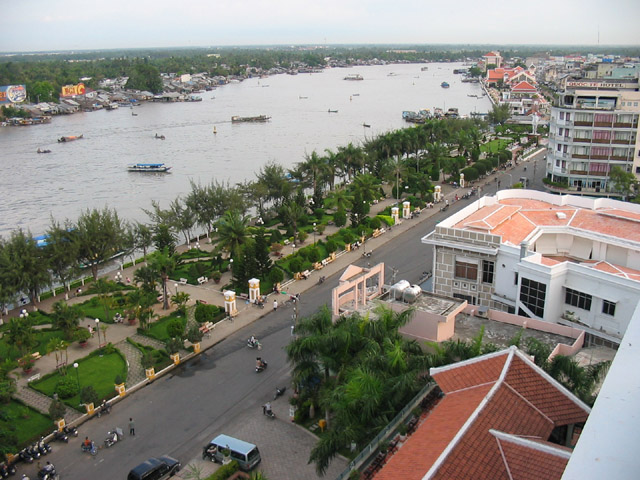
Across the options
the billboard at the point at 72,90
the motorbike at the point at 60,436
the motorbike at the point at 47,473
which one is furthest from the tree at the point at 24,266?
the billboard at the point at 72,90

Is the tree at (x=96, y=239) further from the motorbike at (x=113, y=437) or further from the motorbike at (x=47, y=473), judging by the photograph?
the motorbike at (x=47, y=473)

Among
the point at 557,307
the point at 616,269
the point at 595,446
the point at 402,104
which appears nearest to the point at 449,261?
the point at 557,307

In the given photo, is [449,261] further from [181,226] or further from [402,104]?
[402,104]

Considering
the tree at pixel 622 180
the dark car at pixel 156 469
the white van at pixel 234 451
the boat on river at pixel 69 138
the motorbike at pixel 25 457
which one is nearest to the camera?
the dark car at pixel 156 469

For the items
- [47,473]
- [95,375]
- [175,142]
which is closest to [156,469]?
[47,473]

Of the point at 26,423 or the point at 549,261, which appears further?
the point at 549,261

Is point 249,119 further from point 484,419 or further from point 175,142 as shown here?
point 484,419
